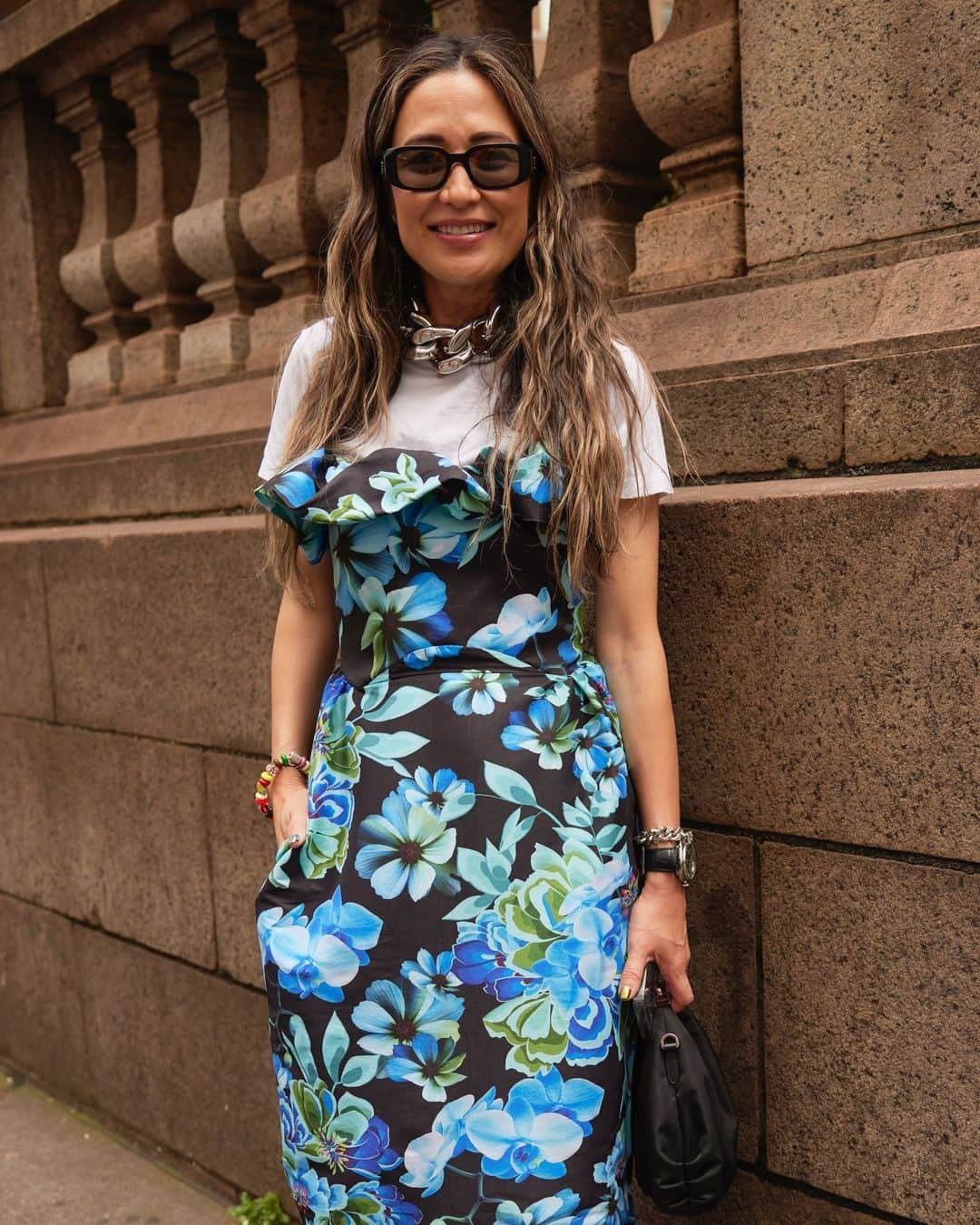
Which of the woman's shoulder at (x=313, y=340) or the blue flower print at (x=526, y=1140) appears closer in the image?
the blue flower print at (x=526, y=1140)

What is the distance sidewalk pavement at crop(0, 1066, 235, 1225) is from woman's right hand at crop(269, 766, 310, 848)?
6.25ft

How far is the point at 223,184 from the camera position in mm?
4133

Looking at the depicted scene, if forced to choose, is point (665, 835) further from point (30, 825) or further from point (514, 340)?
point (30, 825)

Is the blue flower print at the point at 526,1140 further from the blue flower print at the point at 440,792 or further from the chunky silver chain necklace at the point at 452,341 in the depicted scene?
the chunky silver chain necklace at the point at 452,341

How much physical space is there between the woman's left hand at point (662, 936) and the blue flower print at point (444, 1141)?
0.94 feet

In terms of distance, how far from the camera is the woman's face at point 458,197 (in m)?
2.26

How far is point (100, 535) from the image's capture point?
4160mm

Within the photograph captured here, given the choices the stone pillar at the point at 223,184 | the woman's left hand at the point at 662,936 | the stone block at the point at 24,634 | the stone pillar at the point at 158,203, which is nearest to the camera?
the woman's left hand at the point at 662,936

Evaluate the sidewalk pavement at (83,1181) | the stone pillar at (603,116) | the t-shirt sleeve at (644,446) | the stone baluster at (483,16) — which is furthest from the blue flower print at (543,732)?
the sidewalk pavement at (83,1181)

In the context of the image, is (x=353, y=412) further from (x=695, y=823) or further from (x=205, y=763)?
(x=205, y=763)

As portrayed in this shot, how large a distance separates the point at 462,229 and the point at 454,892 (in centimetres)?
106

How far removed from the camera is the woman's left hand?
2230 millimetres

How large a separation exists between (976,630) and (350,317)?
1.15 meters

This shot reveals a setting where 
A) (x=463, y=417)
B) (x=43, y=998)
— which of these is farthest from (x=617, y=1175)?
(x=43, y=998)
